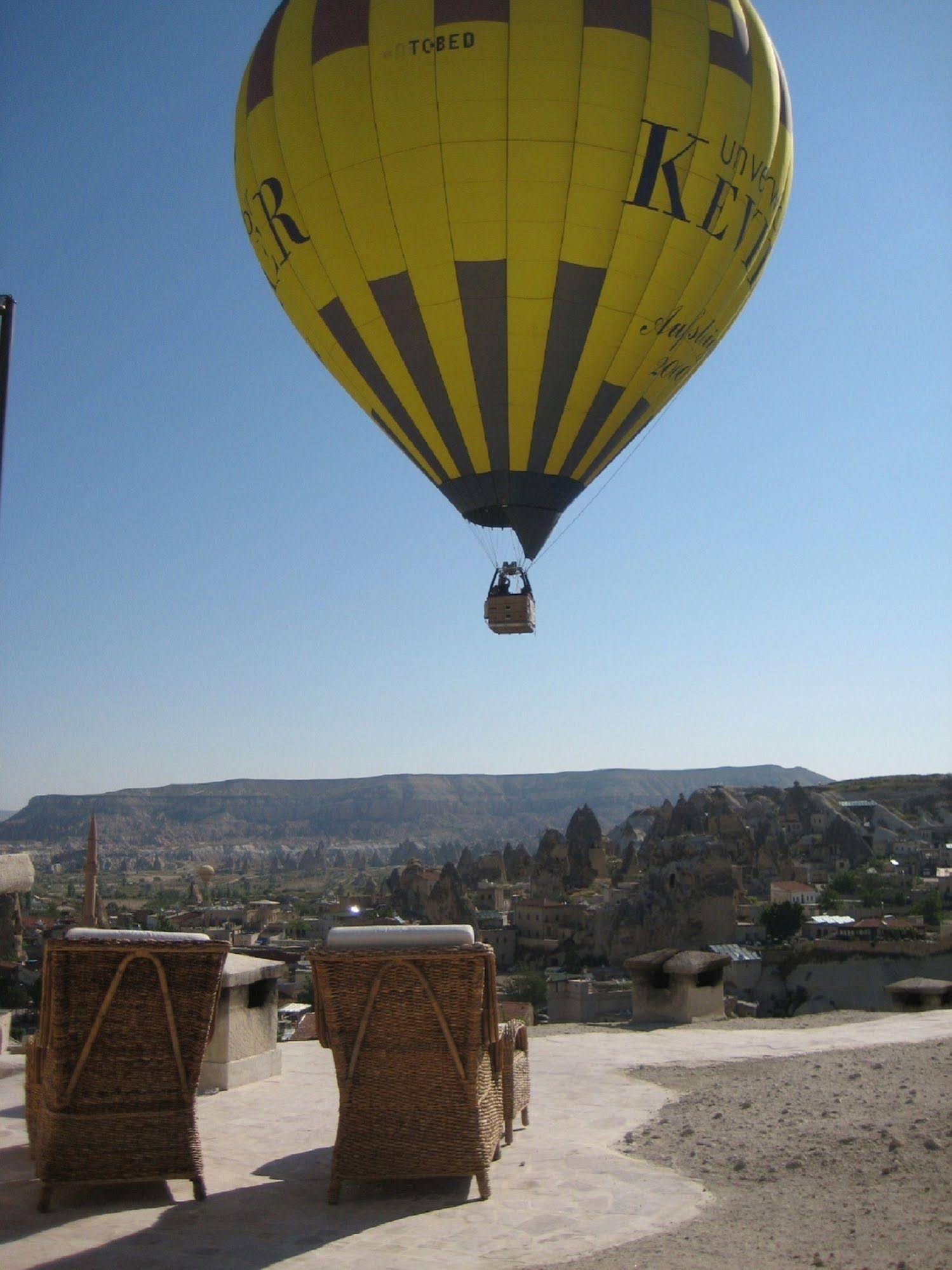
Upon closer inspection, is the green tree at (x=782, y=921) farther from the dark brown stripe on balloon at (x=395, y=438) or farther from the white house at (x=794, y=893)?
the dark brown stripe on balloon at (x=395, y=438)

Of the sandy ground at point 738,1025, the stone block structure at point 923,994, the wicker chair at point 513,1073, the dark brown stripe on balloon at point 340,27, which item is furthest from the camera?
the dark brown stripe on balloon at point 340,27

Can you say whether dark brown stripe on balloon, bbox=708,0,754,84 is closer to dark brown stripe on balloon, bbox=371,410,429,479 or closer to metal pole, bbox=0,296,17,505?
dark brown stripe on balloon, bbox=371,410,429,479

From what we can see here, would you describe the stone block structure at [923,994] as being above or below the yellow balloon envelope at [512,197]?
below

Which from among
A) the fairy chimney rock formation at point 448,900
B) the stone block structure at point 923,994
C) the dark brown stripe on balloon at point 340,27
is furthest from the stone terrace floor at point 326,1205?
the fairy chimney rock formation at point 448,900

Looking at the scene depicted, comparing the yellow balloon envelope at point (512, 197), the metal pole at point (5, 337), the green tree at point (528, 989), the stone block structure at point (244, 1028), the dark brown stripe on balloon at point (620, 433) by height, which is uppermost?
the yellow balloon envelope at point (512, 197)

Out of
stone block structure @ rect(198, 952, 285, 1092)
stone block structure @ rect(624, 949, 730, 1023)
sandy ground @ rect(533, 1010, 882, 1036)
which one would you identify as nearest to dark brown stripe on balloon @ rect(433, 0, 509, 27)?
stone block structure @ rect(624, 949, 730, 1023)

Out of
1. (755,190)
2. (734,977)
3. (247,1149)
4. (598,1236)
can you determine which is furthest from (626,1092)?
(734,977)
